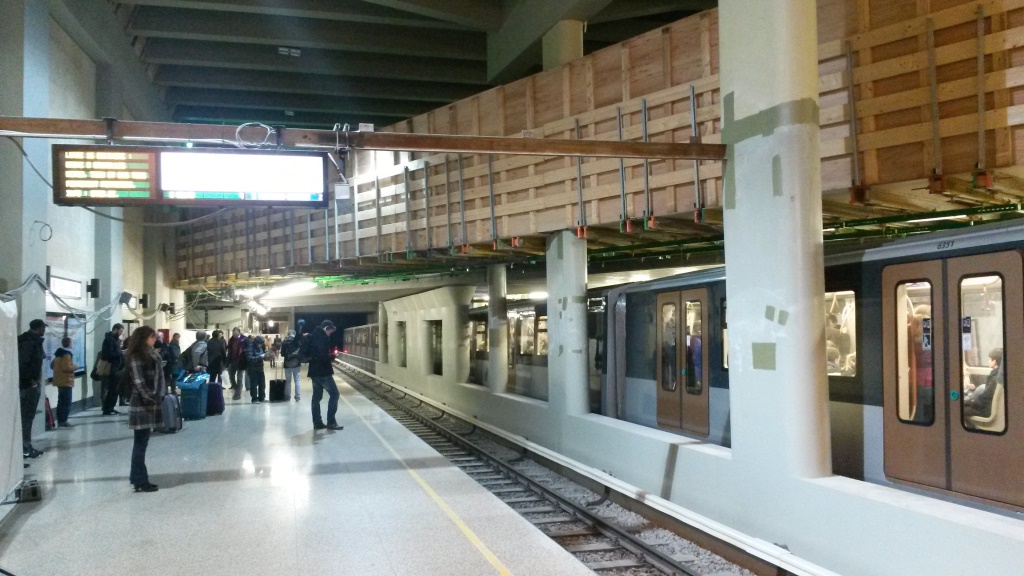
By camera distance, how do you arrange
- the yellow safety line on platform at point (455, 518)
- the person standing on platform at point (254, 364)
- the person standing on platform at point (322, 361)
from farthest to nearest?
1. the person standing on platform at point (254, 364)
2. the person standing on platform at point (322, 361)
3. the yellow safety line on platform at point (455, 518)

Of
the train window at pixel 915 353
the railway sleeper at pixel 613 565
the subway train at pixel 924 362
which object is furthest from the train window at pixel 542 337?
the train window at pixel 915 353

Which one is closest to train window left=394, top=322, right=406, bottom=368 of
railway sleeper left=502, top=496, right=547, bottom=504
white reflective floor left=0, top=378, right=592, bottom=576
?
white reflective floor left=0, top=378, right=592, bottom=576

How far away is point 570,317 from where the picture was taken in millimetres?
10859

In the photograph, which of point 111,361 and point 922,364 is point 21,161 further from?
point 922,364

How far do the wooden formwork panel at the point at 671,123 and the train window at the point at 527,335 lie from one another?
3.09 metres

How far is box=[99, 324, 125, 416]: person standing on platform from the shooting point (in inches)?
555

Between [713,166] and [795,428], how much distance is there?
9.97 ft

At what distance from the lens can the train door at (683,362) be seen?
30.3 feet

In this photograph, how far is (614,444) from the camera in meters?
9.71

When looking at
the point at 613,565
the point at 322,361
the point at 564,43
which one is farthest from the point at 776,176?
the point at 322,361

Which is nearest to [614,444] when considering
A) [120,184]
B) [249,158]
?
[249,158]

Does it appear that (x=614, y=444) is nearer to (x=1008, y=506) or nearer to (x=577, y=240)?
(x=577, y=240)

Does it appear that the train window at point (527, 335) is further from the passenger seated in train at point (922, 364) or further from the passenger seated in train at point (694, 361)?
the passenger seated in train at point (922, 364)

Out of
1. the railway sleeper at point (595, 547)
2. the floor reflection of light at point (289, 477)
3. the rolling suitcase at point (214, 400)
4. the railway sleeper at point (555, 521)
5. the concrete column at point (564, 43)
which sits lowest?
the railway sleeper at point (555, 521)
